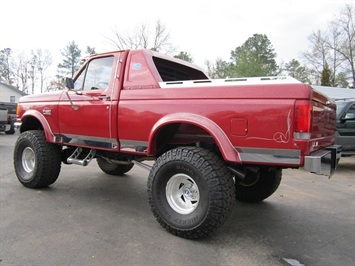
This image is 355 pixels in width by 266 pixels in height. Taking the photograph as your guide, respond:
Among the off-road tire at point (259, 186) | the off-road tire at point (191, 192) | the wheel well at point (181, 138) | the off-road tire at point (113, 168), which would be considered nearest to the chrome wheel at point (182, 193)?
the off-road tire at point (191, 192)

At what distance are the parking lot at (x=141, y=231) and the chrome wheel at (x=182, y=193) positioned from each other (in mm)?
343

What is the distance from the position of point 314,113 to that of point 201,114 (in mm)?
1128

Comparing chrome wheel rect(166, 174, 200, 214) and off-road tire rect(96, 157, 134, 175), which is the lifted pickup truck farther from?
chrome wheel rect(166, 174, 200, 214)

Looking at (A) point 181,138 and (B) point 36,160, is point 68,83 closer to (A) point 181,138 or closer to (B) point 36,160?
(B) point 36,160

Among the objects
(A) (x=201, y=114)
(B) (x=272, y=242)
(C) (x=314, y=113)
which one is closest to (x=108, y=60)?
(A) (x=201, y=114)

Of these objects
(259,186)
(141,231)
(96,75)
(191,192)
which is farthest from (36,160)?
(259,186)

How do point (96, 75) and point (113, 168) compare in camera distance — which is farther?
point (113, 168)

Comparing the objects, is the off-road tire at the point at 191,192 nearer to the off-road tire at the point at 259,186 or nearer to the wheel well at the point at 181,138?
the wheel well at the point at 181,138

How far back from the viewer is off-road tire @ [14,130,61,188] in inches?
205

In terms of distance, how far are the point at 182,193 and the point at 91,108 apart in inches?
70.8

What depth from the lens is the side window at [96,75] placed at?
463 centimetres

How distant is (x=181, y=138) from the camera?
4.25m

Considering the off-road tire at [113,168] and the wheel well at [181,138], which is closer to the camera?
the wheel well at [181,138]

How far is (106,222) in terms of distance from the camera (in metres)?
4.00
